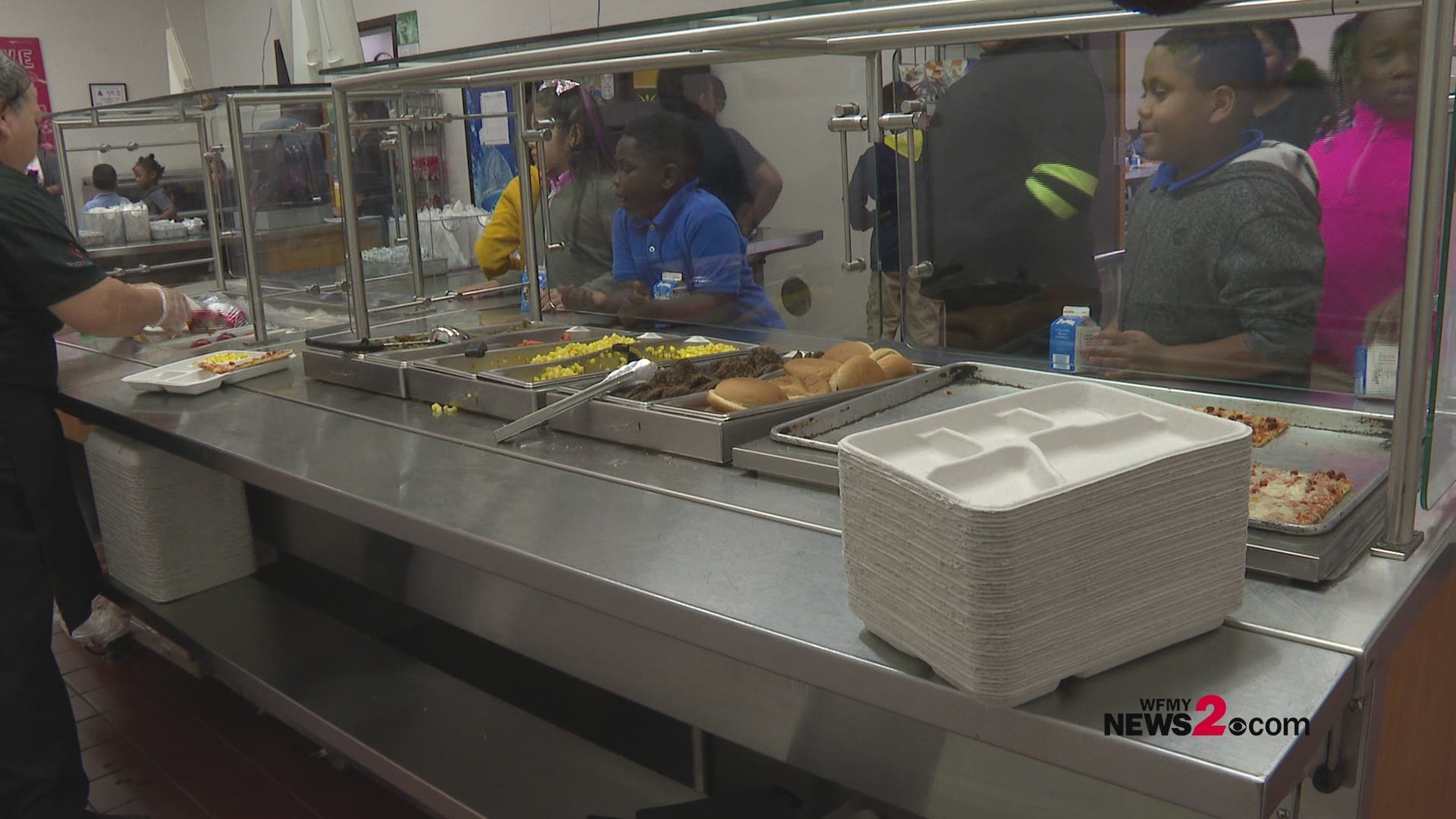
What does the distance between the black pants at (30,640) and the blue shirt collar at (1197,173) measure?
226 centimetres

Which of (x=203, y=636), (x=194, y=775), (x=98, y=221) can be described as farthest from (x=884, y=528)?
(x=98, y=221)

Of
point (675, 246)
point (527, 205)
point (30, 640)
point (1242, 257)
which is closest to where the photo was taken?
point (30, 640)

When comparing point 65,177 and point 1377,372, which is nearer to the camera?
point 1377,372

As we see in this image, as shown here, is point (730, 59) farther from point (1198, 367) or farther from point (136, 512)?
point (136, 512)

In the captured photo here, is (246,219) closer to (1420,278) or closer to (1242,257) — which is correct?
(1242,257)

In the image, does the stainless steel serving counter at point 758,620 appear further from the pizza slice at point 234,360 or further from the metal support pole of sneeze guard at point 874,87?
the metal support pole of sneeze guard at point 874,87

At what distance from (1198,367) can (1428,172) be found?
3.91ft

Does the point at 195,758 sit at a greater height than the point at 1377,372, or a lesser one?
lesser

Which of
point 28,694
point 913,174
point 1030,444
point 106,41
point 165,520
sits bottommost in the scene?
point 28,694

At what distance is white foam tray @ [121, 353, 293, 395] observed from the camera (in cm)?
227

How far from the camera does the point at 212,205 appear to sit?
3.36 metres

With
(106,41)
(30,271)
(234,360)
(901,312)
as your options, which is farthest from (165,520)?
(106,41)

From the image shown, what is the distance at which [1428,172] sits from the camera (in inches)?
39.2

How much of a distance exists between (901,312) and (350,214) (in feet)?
4.49
